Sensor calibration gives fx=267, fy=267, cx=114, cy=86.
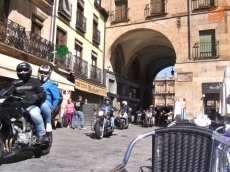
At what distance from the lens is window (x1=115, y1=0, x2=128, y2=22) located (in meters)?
21.5

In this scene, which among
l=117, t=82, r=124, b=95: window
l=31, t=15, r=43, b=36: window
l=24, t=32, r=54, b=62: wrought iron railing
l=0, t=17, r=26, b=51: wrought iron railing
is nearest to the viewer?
l=0, t=17, r=26, b=51: wrought iron railing

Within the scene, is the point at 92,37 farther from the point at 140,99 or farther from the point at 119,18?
the point at 140,99

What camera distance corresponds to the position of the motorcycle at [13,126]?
4.43 meters

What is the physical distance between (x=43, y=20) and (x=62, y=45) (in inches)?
73.1

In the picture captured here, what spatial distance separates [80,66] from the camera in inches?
687

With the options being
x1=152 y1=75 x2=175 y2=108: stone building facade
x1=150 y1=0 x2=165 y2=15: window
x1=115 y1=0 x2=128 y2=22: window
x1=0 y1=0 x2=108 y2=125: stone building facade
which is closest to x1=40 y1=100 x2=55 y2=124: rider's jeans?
x1=0 y1=0 x2=108 y2=125: stone building facade

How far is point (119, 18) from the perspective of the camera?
2155 cm

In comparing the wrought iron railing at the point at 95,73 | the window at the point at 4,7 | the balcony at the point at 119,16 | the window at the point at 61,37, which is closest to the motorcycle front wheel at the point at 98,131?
the window at the point at 4,7

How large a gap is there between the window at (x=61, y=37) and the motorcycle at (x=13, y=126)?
1125 cm

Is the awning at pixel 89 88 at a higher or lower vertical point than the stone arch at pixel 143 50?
lower

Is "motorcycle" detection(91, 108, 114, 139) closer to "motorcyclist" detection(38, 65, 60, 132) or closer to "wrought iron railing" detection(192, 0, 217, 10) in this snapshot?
"motorcyclist" detection(38, 65, 60, 132)

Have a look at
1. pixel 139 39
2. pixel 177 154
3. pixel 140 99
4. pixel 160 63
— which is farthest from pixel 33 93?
pixel 160 63

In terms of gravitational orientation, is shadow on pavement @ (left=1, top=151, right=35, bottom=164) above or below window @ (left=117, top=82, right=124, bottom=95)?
below

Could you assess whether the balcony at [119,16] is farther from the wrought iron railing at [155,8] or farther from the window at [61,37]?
the window at [61,37]
